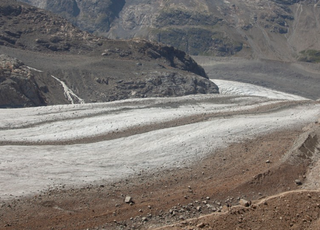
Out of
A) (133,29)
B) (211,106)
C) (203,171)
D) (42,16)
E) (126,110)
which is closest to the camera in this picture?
(203,171)

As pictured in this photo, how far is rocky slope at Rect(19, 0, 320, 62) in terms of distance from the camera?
5861 inches

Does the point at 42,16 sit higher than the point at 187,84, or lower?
higher

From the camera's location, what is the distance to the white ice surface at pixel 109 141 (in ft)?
57.3

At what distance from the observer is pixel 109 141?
21.7 metres

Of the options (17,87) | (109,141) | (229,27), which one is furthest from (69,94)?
(229,27)

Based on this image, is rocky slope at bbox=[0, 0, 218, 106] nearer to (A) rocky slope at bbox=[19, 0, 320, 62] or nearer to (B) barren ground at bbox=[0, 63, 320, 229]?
(B) barren ground at bbox=[0, 63, 320, 229]

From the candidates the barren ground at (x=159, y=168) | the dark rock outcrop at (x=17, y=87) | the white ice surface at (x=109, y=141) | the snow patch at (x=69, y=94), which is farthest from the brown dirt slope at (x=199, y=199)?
the snow patch at (x=69, y=94)

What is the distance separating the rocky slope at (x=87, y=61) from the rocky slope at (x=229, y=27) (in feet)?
300

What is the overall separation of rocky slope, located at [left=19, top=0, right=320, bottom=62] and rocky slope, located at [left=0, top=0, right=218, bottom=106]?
91.3m

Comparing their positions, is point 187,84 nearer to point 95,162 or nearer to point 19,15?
point 19,15

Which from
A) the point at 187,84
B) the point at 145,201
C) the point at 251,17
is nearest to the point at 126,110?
the point at 145,201

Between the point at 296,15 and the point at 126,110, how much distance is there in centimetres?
16305

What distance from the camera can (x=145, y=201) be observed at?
15.5m

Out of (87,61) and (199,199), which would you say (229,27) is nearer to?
(87,61)
